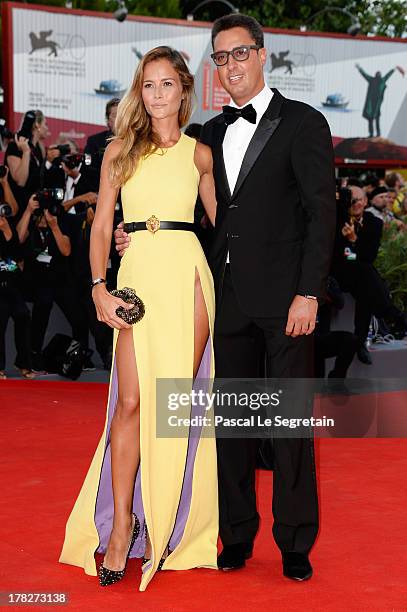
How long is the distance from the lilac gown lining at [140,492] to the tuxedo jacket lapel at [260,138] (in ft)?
1.90

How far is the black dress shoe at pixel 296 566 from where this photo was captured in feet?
10.5

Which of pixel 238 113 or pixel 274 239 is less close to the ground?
pixel 238 113

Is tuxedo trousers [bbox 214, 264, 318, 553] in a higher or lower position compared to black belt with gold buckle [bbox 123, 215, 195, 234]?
lower

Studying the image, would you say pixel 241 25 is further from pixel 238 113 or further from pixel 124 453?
pixel 124 453

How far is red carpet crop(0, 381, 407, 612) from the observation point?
303 centimetres

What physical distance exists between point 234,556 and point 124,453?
21.5 inches

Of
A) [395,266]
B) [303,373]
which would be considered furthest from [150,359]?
[395,266]

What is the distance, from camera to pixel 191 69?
16562 mm

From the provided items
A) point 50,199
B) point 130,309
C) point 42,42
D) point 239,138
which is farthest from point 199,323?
point 42,42

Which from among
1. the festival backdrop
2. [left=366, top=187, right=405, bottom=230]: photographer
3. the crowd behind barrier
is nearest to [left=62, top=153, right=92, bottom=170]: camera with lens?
the crowd behind barrier

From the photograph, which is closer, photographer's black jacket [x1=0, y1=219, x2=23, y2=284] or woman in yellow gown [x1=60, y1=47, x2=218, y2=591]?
woman in yellow gown [x1=60, y1=47, x2=218, y2=591]

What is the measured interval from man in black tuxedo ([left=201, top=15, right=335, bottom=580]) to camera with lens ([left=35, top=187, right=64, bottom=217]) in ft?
13.3

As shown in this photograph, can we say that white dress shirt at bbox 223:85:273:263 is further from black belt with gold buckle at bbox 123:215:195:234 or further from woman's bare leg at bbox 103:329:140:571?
woman's bare leg at bbox 103:329:140:571

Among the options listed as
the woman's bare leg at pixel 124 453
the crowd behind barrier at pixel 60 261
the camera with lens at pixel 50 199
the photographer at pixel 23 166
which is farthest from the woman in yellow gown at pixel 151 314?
the photographer at pixel 23 166
